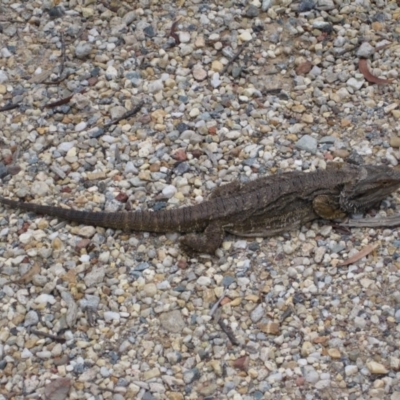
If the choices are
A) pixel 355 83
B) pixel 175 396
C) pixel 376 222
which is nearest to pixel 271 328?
pixel 175 396

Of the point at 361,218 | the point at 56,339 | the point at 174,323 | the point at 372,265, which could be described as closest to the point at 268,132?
the point at 361,218

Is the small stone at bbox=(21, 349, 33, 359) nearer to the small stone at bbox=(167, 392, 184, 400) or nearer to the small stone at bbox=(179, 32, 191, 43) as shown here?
the small stone at bbox=(167, 392, 184, 400)

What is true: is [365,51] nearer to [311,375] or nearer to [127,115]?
[127,115]

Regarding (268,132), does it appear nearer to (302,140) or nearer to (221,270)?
(302,140)

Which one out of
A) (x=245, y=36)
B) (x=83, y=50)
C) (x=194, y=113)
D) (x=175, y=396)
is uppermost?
(x=245, y=36)

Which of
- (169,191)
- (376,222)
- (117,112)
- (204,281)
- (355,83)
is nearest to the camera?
(204,281)

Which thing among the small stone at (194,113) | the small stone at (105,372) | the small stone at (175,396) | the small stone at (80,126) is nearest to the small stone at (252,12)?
the small stone at (194,113)

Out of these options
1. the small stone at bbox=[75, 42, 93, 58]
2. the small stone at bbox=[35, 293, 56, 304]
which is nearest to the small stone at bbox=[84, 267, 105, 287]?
the small stone at bbox=[35, 293, 56, 304]
